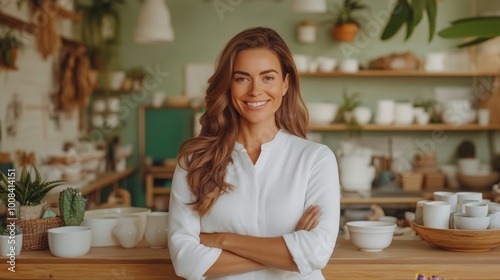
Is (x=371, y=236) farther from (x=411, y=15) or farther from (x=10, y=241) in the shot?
(x=10, y=241)

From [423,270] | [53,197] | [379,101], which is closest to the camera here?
[423,270]

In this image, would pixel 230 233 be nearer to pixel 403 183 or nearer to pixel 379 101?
pixel 403 183

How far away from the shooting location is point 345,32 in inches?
277

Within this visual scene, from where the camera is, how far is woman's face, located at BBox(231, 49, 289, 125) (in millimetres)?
2277

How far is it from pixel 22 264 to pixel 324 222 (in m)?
1.17

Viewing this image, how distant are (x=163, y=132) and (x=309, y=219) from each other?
544 centimetres

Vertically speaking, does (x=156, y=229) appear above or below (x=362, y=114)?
below

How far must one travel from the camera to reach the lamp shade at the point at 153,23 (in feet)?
19.1

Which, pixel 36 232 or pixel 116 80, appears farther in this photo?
pixel 116 80

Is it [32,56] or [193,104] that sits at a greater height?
[32,56]

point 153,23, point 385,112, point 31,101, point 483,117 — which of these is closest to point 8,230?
point 31,101

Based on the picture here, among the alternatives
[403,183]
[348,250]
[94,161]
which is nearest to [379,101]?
[403,183]

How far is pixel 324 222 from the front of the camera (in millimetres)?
2193

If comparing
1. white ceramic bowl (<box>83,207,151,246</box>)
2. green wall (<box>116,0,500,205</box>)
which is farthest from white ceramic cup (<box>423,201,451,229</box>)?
green wall (<box>116,0,500,205</box>)
